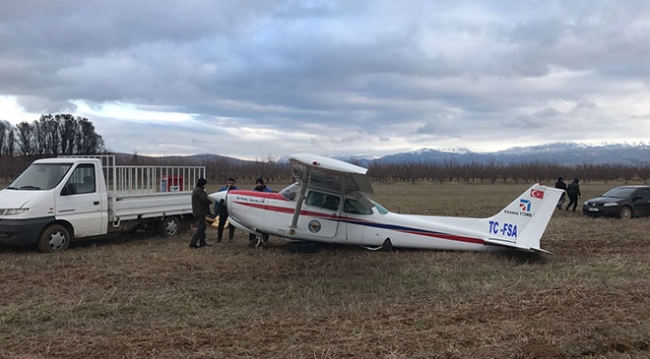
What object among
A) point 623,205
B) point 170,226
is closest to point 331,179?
point 170,226

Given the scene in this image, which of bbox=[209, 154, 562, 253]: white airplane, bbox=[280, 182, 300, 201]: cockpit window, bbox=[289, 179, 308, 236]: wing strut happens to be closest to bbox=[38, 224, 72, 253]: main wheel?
bbox=[209, 154, 562, 253]: white airplane

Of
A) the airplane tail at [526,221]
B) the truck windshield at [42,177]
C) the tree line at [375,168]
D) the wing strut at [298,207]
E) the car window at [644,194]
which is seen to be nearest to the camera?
the wing strut at [298,207]

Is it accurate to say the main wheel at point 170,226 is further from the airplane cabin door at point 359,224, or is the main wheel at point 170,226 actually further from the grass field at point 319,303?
the airplane cabin door at point 359,224

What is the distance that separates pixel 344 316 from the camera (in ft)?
20.8

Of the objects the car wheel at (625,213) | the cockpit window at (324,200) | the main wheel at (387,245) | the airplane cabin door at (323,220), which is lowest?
the main wheel at (387,245)

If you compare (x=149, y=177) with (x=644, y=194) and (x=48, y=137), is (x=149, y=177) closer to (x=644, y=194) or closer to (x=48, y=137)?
(x=644, y=194)

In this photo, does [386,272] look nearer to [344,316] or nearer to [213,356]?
[344,316]

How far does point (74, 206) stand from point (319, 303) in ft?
23.4

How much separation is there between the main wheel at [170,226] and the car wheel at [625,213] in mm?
17704

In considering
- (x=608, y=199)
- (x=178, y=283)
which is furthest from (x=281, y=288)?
(x=608, y=199)

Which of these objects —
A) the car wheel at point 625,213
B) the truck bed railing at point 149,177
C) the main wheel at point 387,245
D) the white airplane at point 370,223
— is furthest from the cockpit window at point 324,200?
the car wheel at point 625,213

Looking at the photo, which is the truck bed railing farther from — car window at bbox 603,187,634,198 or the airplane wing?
car window at bbox 603,187,634,198

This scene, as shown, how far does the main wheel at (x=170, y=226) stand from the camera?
44.3 feet

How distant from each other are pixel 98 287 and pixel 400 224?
658 cm
